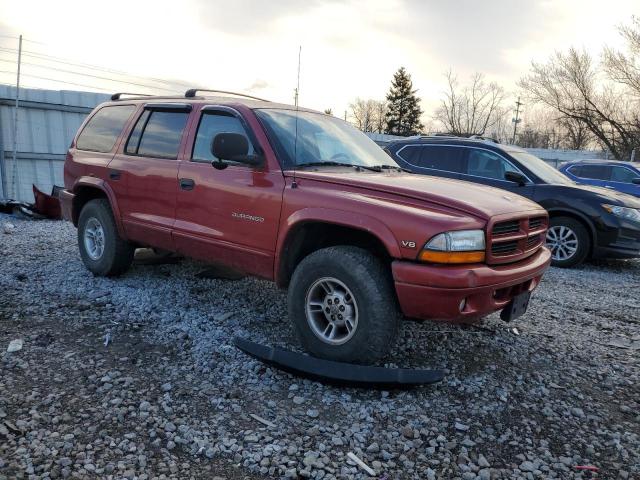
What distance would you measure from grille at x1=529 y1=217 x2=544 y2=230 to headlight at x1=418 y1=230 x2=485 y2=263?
2.73 ft

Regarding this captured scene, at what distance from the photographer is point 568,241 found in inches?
291

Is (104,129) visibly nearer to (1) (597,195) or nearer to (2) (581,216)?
(2) (581,216)

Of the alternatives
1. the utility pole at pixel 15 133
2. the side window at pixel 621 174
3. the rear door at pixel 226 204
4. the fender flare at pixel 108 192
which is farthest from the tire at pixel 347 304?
the side window at pixel 621 174

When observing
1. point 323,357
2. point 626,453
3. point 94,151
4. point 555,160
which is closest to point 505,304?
point 626,453

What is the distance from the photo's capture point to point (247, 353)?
11.8 feet

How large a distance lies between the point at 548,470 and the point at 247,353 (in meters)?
2.02

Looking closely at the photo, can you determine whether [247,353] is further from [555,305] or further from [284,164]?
[555,305]

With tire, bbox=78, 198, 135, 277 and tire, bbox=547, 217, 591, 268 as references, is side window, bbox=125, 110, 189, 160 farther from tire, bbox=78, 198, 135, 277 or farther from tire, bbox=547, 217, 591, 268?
tire, bbox=547, 217, 591, 268

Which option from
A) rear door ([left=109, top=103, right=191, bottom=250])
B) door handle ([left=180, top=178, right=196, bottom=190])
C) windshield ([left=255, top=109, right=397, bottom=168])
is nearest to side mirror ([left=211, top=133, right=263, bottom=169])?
windshield ([left=255, top=109, right=397, bottom=168])

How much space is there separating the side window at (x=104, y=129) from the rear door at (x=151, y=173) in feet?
0.90

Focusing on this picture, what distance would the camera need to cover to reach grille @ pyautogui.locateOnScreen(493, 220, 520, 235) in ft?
10.7

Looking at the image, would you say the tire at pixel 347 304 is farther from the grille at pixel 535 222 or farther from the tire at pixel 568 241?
the tire at pixel 568 241

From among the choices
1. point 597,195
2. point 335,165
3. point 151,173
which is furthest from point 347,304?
point 597,195

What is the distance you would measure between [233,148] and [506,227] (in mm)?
2009
